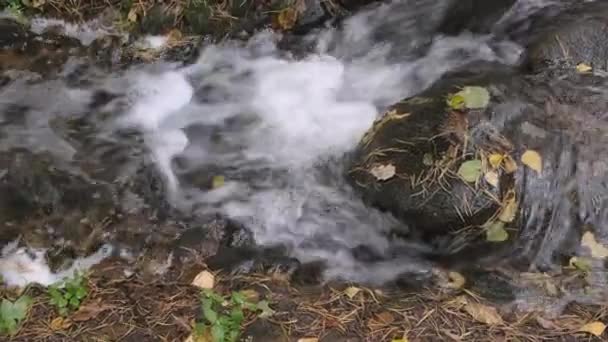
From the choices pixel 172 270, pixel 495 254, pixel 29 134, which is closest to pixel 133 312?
pixel 172 270

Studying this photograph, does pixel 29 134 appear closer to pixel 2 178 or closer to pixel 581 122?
pixel 2 178

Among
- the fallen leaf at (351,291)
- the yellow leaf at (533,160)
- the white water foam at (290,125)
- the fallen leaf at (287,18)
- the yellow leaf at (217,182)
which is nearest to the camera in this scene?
the yellow leaf at (533,160)

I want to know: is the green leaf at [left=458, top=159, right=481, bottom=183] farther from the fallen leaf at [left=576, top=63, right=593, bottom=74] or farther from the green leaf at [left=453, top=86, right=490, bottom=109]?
the fallen leaf at [left=576, top=63, right=593, bottom=74]

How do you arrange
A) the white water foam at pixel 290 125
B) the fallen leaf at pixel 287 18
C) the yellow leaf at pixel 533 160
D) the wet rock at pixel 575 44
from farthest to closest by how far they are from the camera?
the fallen leaf at pixel 287 18
the white water foam at pixel 290 125
the wet rock at pixel 575 44
the yellow leaf at pixel 533 160

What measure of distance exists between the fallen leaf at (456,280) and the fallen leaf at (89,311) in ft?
5.78

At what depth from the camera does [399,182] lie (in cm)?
325

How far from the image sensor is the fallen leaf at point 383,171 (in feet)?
10.7

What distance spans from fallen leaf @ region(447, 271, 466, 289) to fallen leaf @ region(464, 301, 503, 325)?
0.48ft

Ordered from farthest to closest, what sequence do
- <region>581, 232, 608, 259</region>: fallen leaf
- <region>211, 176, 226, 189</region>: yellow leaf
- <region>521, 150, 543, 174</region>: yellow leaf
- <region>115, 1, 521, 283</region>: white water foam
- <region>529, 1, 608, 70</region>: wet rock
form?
<region>211, 176, 226, 189</region>: yellow leaf → <region>115, 1, 521, 283</region>: white water foam → <region>529, 1, 608, 70</region>: wet rock → <region>581, 232, 608, 259</region>: fallen leaf → <region>521, 150, 543, 174</region>: yellow leaf

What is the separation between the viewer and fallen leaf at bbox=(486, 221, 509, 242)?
3160mm

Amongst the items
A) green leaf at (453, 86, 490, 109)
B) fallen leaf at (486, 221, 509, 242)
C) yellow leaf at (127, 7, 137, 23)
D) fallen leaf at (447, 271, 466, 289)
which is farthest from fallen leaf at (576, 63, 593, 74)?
yellow leaf at (127, 7, 137, 23)

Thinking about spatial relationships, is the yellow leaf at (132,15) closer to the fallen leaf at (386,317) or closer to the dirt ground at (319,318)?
the dirt ground at (319,318)

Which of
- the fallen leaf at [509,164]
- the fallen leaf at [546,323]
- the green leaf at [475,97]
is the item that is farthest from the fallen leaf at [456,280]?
the green leaf at [475,97]

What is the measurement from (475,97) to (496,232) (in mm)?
669
